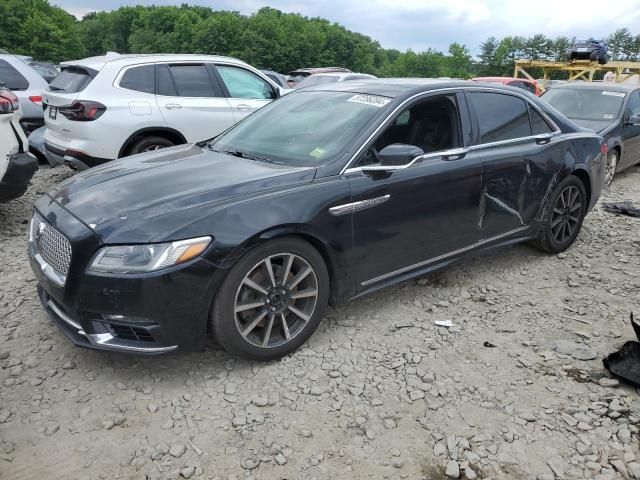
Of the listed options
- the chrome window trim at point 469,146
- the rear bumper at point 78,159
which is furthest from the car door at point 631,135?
the rear bumper at point 78,159

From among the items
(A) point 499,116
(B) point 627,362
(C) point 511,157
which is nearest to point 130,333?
(B) point 627,362

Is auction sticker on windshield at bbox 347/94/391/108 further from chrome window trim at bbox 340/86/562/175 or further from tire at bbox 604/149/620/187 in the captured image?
tire at bbox 604/149/620/187

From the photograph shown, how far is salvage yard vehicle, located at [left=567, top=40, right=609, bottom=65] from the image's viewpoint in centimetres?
1730

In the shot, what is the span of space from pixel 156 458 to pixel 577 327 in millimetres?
2927

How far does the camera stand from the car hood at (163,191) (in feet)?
9.05

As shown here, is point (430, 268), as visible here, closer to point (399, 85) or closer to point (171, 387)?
point (399, 85)

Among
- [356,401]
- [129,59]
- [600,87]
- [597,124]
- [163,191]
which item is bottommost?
[356,401]

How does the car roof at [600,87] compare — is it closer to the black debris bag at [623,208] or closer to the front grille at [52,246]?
the black debris bag at [623,208]

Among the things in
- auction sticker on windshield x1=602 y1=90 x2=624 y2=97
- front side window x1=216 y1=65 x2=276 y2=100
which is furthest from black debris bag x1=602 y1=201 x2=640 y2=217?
front side window x1=216 y1=65 x2=276 y2=100

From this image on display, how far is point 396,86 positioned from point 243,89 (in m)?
4.02

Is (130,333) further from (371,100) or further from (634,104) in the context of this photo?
(634,104)

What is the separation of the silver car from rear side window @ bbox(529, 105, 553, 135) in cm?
681

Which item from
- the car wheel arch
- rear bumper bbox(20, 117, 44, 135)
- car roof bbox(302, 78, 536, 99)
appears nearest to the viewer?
car roof bbox(302, 78, 536, 99)

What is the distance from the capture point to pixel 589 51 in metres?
17.3
